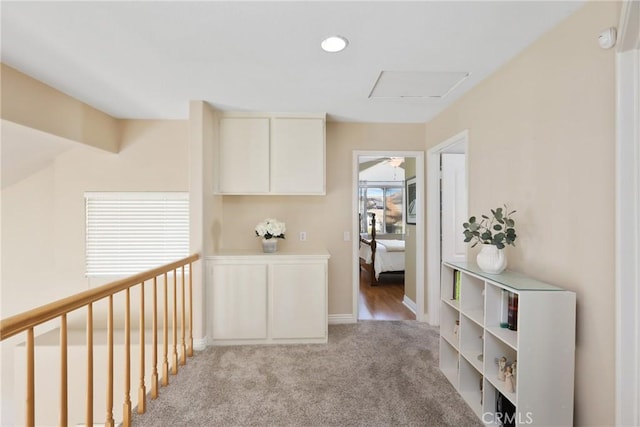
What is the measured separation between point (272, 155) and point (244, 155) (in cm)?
29

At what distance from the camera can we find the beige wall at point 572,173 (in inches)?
56.9

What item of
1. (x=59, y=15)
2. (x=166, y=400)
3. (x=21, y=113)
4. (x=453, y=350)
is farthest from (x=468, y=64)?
(x=21, y=113)

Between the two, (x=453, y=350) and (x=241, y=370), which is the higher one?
(x=453, y=350)

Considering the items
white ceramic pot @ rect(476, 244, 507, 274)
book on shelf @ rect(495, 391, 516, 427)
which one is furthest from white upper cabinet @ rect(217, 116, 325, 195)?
book on shelf @ rect(495, 391, 516, 427)

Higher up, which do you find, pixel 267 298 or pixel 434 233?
pixel 434 233

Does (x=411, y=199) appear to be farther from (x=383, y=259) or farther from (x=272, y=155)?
(x=272, y=155)

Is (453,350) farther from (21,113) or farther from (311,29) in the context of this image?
(21,113)

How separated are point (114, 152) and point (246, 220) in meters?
1.62

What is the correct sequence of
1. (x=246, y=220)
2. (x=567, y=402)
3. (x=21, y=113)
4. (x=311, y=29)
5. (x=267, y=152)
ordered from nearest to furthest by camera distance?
(x=567, y=402) < (x=311, y=29) < (x=21, y=113) < (x=267, y=152) < (x=246, y=220)

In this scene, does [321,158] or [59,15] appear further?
[321,158]

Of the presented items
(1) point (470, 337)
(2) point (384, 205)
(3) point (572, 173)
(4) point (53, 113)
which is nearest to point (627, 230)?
(3) point (572, 173)

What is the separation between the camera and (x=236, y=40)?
6.09 feet

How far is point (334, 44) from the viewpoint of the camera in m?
1.89

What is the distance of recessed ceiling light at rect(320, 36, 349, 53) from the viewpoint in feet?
6.03
